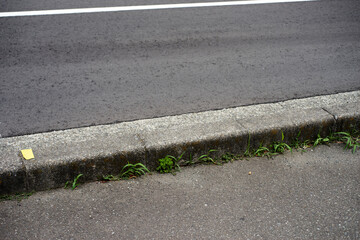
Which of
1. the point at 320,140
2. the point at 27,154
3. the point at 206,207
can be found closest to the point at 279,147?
the point at 320,140

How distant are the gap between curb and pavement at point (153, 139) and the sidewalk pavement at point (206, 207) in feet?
0.44

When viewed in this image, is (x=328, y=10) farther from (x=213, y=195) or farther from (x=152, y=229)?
(x=152, y=229)

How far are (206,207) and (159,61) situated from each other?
2.71 m

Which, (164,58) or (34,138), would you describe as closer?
(34,138)

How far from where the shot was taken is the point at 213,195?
2.32 meters

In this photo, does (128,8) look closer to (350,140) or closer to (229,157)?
(229,157)

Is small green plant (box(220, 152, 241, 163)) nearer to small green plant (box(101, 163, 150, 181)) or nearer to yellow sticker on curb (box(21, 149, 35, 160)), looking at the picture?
small green plant (box(101, 163, 150, 181))

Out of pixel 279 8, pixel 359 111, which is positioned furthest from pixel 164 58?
pixel 279 8

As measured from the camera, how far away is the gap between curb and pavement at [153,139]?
2.26m

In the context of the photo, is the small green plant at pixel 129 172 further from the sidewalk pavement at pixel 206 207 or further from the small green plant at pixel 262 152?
the small green plant at pixel 262 152

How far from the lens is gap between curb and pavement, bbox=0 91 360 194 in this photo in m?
2.26

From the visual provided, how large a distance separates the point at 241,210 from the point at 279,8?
18.6 ft

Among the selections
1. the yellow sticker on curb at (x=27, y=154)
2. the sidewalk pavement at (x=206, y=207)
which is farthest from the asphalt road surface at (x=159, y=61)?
the sidewalk pavement at (x=206, y=207)

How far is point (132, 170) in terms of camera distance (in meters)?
2.43
